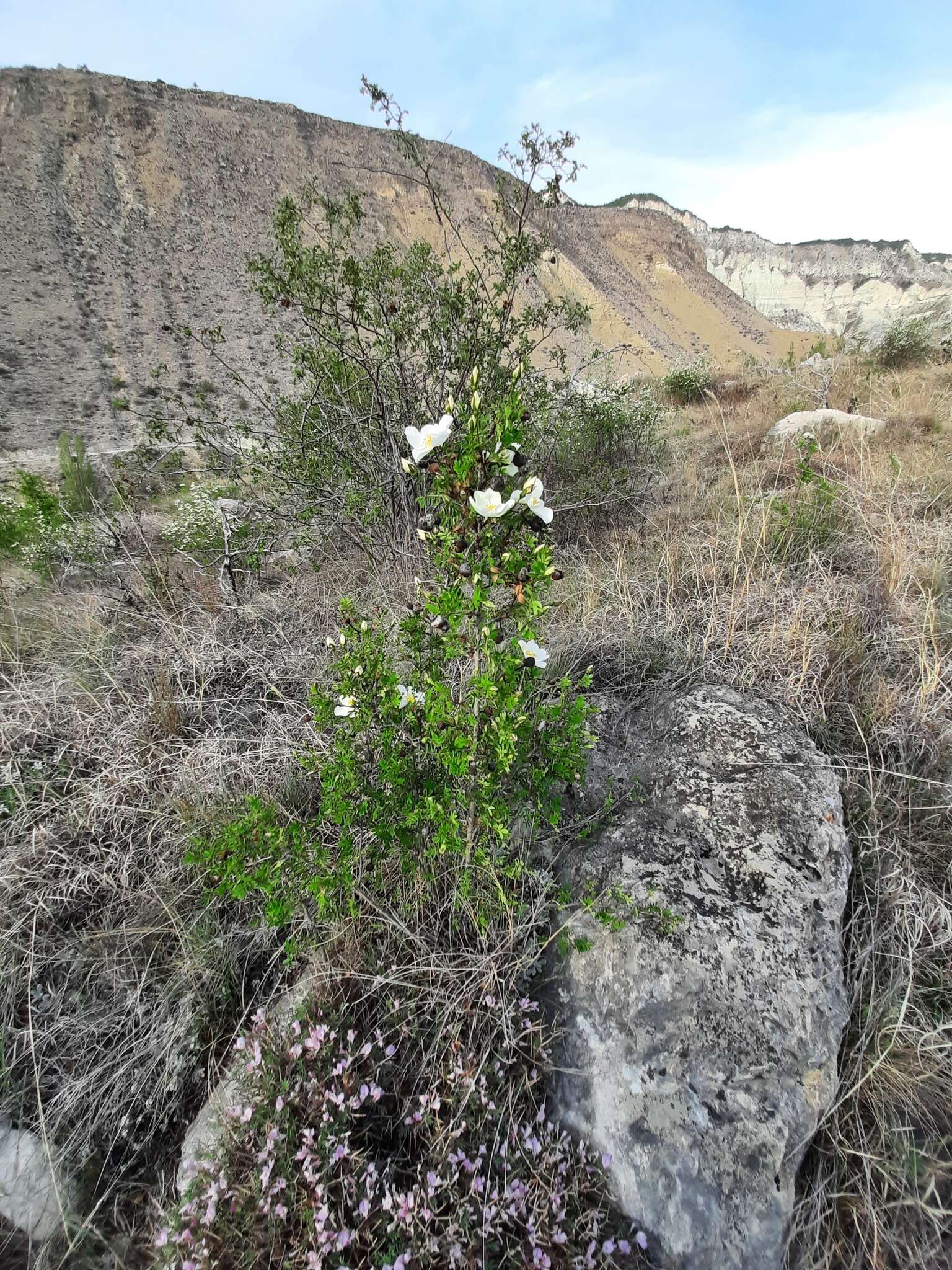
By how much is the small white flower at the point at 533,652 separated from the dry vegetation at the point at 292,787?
1.11 metres

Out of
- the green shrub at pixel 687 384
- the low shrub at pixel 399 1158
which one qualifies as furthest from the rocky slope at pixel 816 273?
the low shrub at pixel 399 1158

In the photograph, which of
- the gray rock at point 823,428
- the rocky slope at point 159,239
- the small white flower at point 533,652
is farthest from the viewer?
the rocky slope at point 159,239

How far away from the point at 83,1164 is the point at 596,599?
2593mm

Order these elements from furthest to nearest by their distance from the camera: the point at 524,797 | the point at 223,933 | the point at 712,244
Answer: the point at 712,244
the point at 223,933
the point at 524,797

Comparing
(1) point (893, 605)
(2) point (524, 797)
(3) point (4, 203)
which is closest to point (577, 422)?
(1) point (893, 605)

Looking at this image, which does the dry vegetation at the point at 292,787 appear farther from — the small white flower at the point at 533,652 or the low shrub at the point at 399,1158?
the small white flower at the point at 533,652

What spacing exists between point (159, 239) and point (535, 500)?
3932 cm

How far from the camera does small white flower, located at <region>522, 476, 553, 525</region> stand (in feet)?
3.56

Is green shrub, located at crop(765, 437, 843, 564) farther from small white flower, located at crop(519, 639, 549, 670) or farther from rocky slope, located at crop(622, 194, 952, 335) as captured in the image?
rocky slope, located at crop(622, 194, 952, 335)

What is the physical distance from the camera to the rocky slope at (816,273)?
46.6 metres

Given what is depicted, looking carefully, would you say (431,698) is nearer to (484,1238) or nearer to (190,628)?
(484,1238)

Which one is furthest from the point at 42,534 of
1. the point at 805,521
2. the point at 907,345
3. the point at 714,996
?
the point at 907,345

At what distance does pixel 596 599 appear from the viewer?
273 centimetres

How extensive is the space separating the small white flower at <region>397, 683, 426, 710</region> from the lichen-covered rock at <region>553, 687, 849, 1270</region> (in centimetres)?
72
